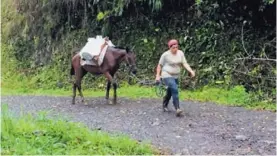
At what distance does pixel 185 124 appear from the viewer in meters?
9.15

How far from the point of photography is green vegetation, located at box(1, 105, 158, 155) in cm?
651

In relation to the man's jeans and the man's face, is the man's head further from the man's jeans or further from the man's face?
the man's jeans

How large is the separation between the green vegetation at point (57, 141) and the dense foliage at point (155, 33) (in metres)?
5.82

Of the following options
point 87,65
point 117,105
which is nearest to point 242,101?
point 117,105

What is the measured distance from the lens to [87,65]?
12.3 m

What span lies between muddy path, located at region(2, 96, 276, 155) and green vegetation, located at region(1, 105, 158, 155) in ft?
2.22

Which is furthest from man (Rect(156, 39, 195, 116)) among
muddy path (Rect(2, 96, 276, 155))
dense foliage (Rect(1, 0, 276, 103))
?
dense foliage (Rect(1, 0, 276, 103))

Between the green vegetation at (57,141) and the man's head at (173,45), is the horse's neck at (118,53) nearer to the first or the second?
the man's head at (173,45)

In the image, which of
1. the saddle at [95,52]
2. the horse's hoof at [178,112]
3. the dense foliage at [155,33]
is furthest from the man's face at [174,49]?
the dense foliage at [155,33]

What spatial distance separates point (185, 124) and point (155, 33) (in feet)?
26.7

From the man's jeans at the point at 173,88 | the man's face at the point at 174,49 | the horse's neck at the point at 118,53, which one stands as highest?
the man's face at the point at 174,49

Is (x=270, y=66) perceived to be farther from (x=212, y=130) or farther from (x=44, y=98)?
(x=44, y=98)

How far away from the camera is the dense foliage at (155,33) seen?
44.7 ft

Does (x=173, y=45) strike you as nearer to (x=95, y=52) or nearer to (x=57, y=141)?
(x=95, y=52)
